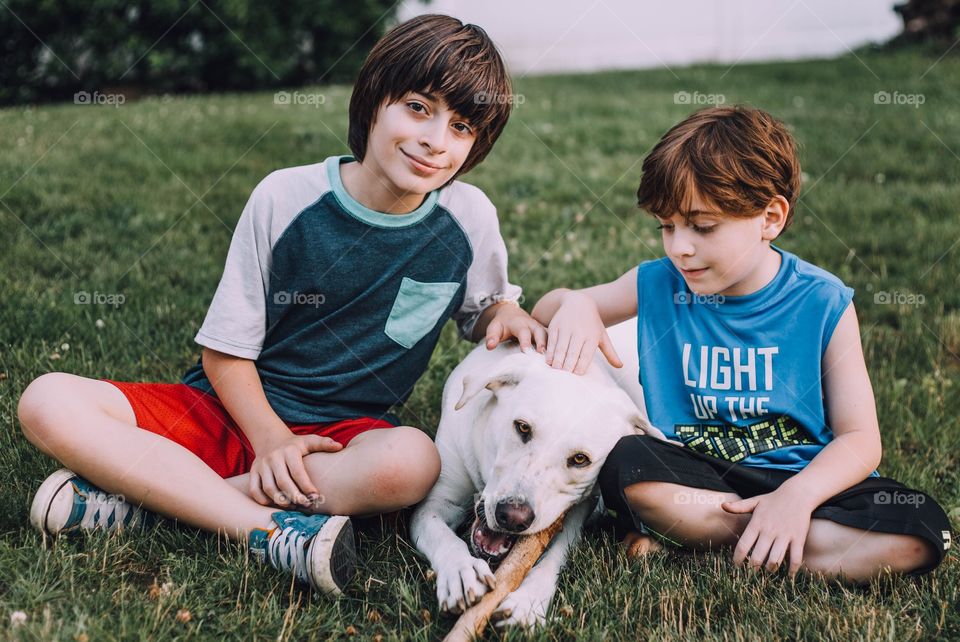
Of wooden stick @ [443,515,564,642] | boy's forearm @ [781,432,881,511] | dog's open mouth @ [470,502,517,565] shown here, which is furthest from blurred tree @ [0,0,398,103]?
boy's forearm @ [781,432,881,511]

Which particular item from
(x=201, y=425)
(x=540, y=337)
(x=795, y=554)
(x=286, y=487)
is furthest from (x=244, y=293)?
(x=795, y=554)

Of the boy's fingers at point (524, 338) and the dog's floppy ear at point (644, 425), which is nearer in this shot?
the dog's floppy ear at point (644, 425)

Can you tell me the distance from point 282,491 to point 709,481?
53.4 inches

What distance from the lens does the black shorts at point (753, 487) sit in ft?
8.43

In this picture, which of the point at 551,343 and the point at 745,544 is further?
the point at 551,343

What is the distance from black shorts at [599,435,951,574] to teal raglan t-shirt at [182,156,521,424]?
0.92 m

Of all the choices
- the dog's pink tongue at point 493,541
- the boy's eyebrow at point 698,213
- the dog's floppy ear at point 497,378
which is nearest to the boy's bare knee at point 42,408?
the dog's floppy ear at point 497,378

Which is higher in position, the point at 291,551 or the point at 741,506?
the point at 741,506

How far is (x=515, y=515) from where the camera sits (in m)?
2.50

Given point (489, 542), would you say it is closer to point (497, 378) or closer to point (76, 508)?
point (497, 378)

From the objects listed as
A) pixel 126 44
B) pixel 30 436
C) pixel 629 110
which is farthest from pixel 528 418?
pixel 126 44

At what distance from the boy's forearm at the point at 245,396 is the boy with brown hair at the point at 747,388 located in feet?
3.15

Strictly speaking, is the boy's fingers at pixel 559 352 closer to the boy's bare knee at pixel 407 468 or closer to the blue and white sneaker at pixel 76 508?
the boy's bare knee at pixel 407 468

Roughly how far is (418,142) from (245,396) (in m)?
1.02
